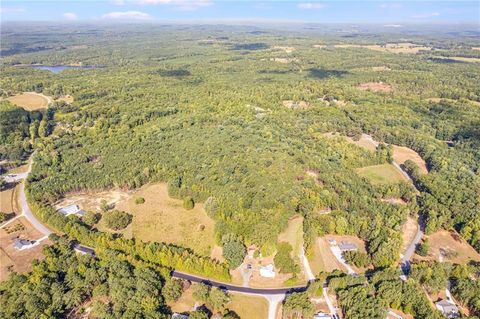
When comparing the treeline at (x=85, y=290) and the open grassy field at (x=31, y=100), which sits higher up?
the open grassy field at (x=31, y=100)

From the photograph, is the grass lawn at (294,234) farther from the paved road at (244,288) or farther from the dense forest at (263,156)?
the paved road at (244,288)

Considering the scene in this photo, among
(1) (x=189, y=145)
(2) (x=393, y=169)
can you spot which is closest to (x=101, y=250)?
(1) (x=189, y=145)

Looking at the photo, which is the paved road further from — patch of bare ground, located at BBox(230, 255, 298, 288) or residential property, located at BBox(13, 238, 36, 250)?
residential property, located at BBox(13, 238, 36, 250)

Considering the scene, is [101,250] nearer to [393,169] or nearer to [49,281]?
[49,281]

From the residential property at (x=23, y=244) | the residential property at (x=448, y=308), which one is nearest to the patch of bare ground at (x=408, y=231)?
the residential property at (x=448, y=308)

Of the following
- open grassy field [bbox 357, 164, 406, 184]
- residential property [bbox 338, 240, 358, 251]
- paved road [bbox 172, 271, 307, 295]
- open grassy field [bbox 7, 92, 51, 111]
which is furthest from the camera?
open grassy field [bbox 7, 92, 51, 111]

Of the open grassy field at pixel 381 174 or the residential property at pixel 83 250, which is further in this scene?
the open grassy field at pixel 381 174

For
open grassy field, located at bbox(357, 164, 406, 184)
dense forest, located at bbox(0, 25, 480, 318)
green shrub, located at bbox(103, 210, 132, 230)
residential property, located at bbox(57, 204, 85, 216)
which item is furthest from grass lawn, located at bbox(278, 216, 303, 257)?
residential property, located at bbox(57, 204, 85, 216)
